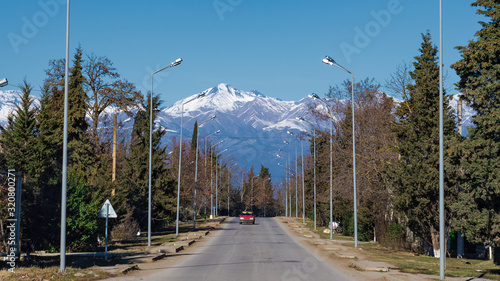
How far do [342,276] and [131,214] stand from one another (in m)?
Answer: 27.0

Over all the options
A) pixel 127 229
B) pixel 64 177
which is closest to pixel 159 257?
pixel 64 177

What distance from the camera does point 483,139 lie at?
19.8 m

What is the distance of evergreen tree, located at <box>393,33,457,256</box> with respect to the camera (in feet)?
89.9

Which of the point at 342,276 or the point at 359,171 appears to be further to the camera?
the point at 359,171

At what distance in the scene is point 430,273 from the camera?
20.5 meters

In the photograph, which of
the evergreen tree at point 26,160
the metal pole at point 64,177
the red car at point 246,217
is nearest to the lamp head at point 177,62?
the evergreen tree at point 26,160

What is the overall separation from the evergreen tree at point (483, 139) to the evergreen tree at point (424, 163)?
5404 millimetres

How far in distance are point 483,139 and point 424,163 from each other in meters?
7.96

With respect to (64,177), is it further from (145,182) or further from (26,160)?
(145,182)

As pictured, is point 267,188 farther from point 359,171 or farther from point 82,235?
point 82,235

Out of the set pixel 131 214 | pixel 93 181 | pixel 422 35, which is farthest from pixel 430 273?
pixel 131 214

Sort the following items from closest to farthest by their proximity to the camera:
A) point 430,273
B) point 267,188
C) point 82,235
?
point 430,273, point 82,235, point 267,188

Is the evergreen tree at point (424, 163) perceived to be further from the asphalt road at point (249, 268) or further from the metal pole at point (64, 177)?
the metal pole at point (64, 177)

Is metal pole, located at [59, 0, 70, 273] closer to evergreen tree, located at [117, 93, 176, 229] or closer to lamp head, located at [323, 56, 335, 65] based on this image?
lamp head, located at [323, 56, 335, 65]
